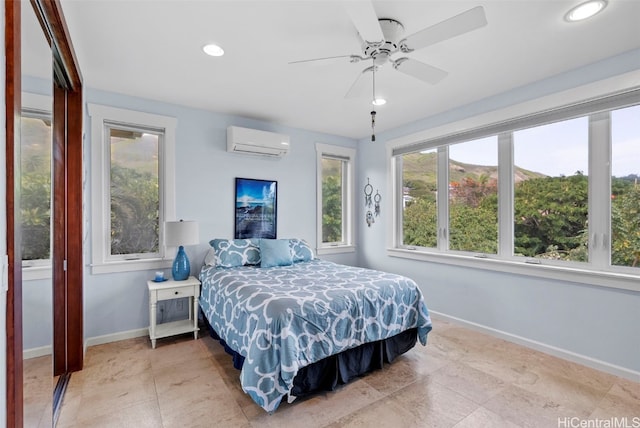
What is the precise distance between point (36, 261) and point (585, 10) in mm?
3396

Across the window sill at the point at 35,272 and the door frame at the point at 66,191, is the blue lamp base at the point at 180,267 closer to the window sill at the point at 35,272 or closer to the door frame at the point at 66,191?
the door frame at the point at 66,191

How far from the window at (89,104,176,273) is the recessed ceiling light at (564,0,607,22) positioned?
3.57 metres

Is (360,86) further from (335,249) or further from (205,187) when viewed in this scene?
(335,249)

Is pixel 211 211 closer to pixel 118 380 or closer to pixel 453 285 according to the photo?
pixel 118 380

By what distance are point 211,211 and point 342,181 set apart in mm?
2172

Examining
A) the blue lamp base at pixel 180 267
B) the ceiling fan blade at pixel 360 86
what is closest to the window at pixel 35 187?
the blue lamp base at pixel 180 267

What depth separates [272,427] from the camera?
1902 millimetres

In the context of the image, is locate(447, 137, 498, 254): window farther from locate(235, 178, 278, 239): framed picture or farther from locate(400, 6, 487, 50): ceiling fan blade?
locate(235, 178, 278, 239): framed picture

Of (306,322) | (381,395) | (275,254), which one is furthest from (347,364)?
(275,254)

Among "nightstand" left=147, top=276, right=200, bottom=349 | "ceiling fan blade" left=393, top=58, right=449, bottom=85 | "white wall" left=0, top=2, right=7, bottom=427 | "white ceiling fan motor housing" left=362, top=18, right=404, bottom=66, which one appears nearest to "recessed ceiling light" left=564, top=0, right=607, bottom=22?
"ceiling fan blade" left=393, top=58, right=449, bottom=85

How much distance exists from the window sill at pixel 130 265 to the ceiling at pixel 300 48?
1.75 meters

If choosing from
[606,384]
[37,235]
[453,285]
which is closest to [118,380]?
[37,235]

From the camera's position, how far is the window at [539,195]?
2.54 metres

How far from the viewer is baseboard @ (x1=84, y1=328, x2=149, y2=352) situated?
3.07 meters
